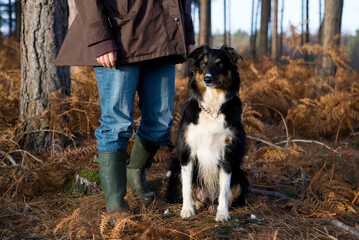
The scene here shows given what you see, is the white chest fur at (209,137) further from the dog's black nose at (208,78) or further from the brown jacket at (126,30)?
the brown jacket at (126,30)

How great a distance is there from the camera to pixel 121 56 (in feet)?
8.14

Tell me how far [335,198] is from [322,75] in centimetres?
544

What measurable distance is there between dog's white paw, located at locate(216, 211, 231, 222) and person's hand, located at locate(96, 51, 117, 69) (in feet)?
5.33

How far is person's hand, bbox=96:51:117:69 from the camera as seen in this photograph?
237 cm

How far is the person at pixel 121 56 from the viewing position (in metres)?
2.38

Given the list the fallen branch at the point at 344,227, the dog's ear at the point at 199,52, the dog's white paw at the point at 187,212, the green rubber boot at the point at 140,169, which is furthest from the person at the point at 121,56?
the fallen branch at the point at 344,227

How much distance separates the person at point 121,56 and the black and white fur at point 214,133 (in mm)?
282

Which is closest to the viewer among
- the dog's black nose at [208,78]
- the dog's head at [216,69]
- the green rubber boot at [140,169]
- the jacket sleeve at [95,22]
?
the jacket sleeve at [95,22]

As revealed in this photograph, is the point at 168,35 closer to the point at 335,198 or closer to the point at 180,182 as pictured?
the point at 180,182

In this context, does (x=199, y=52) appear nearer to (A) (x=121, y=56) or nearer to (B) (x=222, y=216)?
(A) (x=121, y=56)

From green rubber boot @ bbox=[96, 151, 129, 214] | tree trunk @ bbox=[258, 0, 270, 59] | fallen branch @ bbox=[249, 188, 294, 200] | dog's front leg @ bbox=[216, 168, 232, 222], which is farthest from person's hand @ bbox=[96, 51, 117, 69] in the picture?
tree trunk @ bbox=[258, 0, 270, 59]

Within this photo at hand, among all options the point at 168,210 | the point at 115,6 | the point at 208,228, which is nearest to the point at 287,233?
the point at 208,228

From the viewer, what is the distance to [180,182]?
10.5 feet

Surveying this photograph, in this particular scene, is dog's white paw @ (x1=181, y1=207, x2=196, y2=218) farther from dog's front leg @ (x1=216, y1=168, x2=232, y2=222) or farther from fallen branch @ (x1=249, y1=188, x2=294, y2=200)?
fallen branch @ (x1=249, y1=188, x2=294, y2=200)
